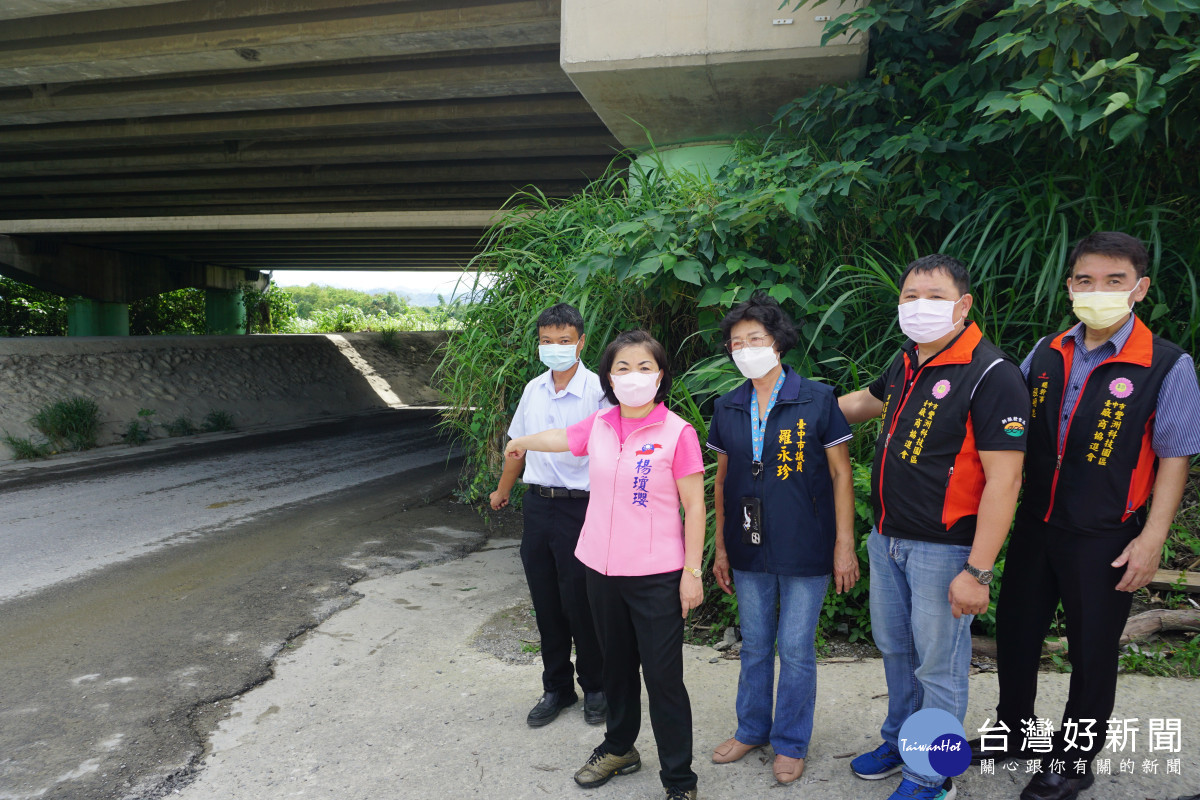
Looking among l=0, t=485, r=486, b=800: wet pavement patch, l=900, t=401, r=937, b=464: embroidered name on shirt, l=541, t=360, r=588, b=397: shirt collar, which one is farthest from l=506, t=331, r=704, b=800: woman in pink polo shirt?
l=0, t=485, r=486, b=800: wet pavement patch

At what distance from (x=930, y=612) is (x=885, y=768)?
67 cm

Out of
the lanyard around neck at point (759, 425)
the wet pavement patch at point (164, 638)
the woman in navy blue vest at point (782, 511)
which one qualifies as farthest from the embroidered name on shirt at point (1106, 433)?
the wet pavement patch at point (164, 638)

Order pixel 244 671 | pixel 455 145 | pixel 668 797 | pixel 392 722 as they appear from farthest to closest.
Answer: pixel 455 145
pixel 244 671
pixel 392 722
pixel 668 797

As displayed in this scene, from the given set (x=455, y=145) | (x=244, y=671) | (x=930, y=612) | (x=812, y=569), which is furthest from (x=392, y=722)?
(x=455, y=145)

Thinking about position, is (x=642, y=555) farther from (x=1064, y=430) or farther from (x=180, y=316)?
(x=180, y=316)

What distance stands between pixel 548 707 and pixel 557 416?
1.24m

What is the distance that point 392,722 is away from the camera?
10.5ft

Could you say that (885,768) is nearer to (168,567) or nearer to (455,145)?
(168,567)

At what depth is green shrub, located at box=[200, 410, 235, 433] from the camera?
13.4 meters

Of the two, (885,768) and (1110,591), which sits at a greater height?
(1110,591)

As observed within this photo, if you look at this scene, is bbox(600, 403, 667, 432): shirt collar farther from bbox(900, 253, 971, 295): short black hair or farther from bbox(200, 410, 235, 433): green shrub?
bbox(200, 410, 235, 433): green shrub

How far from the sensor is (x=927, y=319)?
8.16 ft

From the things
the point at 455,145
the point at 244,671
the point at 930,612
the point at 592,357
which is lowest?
the point at 244,671

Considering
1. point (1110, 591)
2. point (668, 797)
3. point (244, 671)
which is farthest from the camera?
point (244, 671)
